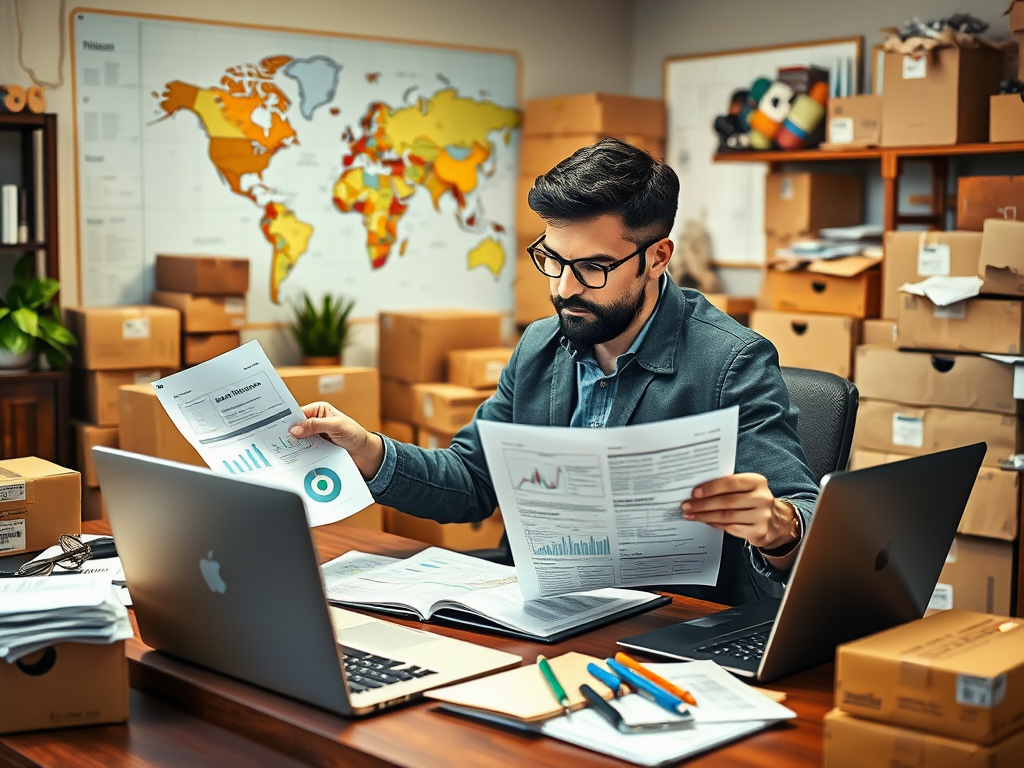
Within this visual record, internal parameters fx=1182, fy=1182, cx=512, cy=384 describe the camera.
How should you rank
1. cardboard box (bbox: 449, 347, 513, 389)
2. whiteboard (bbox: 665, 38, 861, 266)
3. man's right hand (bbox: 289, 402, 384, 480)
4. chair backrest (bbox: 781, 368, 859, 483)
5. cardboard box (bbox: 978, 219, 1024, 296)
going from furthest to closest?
whiteboard (bbox: 665, 38, 861, 266), cardboard box (bbox: 449, 347, 513, 389), cardboard box (bbox: 978, 219, 1024, 296), chair backrest (bbox: 781, 368, 859, 483), man's right hand (bbox: 289, 402, 384, 480)

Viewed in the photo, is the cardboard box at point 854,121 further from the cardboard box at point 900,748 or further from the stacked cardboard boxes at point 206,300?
the cardboard box at point 900,748

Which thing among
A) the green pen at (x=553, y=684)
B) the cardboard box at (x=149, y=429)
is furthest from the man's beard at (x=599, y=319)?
the cardboard box at (x=149, y=429)

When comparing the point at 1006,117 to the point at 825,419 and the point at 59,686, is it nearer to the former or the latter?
the point at 825,419

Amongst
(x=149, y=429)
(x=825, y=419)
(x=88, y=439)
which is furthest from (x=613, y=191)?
(x=88, y=439)

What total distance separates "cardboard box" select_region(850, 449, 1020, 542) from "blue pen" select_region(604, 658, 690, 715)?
220cm

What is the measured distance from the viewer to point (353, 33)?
444 cm

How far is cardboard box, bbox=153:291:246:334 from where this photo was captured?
3826 mm

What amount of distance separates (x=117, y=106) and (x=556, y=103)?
1718mm

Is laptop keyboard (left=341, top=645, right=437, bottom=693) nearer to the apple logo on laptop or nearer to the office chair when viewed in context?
the apple logo on laptop

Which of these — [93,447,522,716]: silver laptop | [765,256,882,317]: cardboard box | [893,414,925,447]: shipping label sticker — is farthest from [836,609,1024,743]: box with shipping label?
[765,256,882,317]: cardboard box

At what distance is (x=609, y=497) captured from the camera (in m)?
1.34

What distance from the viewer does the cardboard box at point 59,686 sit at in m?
1.26

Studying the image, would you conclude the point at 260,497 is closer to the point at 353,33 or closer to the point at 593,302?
the point at 593,302

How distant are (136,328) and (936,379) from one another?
2.43 metres
